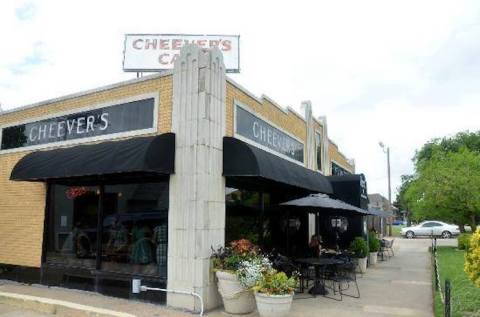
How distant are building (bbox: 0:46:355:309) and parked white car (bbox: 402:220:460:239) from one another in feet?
99.0

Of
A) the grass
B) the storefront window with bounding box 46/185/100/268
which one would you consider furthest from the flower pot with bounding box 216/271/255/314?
the storefront window with bounding box 46/185/100/268

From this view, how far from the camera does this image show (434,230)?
39.0 m

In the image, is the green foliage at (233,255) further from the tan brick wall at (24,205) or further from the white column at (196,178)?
the tan brick wall at (24,205)

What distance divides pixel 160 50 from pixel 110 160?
23.9 feet

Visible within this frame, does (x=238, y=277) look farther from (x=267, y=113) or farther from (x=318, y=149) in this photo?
(x=318, y=149)

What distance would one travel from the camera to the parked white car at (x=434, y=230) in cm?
A: 3803

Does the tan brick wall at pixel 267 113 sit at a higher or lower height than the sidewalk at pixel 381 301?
higher

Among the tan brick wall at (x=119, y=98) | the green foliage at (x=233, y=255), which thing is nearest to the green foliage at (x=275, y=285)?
the green foliage at (x=233, y=255)

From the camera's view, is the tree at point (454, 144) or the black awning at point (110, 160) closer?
the black awning at point (110, 160)

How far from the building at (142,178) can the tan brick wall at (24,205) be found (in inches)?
1.5

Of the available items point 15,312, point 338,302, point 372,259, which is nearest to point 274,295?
point 338,302

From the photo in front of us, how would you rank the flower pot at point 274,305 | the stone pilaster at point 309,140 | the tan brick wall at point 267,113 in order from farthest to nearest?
the stone pilaster at point 309,140
the tan brick wall at point 267,113
the flower pot at point 274,305

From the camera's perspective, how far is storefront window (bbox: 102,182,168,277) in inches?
373

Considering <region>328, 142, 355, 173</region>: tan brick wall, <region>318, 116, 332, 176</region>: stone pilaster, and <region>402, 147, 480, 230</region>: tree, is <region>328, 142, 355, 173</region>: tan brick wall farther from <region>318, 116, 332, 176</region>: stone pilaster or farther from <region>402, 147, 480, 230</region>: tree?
<region>402, 147, 480, 230</region>: tree
